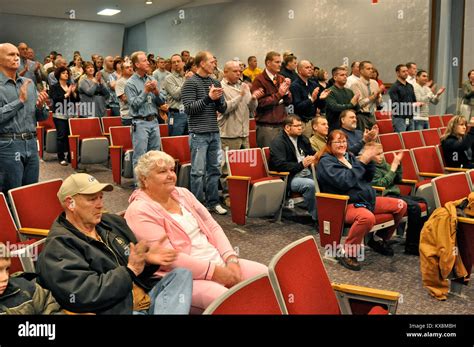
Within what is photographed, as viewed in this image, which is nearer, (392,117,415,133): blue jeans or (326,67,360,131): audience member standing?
(326,67,360,131): audience member standing

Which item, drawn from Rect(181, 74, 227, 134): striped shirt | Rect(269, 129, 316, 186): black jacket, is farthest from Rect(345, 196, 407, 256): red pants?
Rect(181, 74, 227, 134): striped shirt

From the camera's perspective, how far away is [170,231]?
241 cm

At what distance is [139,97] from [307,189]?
1859mm

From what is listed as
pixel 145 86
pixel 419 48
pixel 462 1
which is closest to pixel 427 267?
pixel 145 86

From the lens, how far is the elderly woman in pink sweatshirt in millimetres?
2289

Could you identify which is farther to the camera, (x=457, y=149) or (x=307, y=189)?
(x=457, y=149)

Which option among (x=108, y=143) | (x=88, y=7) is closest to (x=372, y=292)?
(x=108, y=143)

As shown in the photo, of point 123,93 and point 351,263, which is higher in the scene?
point 123,93

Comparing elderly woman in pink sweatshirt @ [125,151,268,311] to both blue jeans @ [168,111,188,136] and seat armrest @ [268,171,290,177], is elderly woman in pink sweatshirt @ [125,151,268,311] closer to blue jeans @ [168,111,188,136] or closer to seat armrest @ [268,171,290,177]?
seat armrest @ [268,171,290,177]

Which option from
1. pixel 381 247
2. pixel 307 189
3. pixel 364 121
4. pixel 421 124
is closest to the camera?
pixel 381 247

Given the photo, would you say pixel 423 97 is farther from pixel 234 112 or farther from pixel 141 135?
pixel 141 135

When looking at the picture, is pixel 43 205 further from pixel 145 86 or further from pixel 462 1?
pixel 462 1

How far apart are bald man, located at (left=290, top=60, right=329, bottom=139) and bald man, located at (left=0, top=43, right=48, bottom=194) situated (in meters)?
2.98

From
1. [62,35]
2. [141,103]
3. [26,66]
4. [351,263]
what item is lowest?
[351,263]
